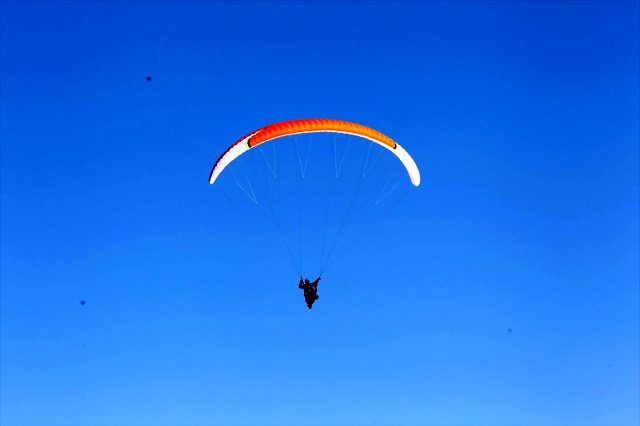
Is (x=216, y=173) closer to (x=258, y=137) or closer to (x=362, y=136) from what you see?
(x=258, y=137)

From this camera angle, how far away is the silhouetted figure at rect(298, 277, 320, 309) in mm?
41250

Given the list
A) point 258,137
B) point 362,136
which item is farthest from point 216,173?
point 362,136

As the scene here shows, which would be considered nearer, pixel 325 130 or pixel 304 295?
pixel 325 130

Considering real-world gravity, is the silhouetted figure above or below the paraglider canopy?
below

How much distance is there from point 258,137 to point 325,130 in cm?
283

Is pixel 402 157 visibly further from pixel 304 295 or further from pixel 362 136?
pixel 304 295

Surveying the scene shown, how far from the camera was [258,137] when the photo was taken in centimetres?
3809

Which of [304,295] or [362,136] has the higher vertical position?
[362,136]

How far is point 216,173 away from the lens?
3959 cm

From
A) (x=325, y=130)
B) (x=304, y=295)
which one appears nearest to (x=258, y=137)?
(x=325, y=130)

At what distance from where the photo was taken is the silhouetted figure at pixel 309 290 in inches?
1624

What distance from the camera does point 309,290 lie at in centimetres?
4134

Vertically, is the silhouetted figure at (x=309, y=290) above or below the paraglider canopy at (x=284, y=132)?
below

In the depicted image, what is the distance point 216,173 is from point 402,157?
8.97 meters
